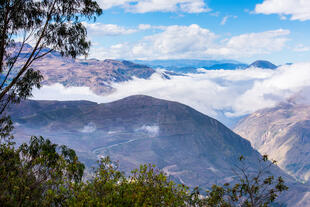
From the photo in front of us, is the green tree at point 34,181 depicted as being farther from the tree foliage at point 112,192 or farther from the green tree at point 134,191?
the green tree at point 134,191

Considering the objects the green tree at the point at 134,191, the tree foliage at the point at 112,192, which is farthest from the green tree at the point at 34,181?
the green tree at the point at 134,191

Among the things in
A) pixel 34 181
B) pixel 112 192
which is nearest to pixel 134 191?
pixel 112 192

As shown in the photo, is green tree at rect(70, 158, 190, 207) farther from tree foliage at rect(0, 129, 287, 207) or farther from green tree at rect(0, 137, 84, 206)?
green tree at rect(0, 137, 84, 206)

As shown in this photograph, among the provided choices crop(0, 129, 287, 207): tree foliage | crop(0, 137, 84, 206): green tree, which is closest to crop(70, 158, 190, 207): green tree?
crop(0, 129, 287, 207): tree foliage

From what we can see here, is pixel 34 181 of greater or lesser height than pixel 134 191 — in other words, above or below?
below

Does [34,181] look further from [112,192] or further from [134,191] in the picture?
[134,191]

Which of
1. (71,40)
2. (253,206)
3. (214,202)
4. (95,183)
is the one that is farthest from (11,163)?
(253,206)

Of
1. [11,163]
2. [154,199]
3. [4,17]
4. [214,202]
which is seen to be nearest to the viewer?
[154,199]

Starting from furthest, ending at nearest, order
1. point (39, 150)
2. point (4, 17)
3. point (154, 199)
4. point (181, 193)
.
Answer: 1. point (39, 150)
2. point (4, 17)
3. point (181, 193)
4. point (154, 199)

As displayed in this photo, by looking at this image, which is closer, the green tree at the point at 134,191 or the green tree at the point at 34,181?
the green tree at the point at 34,181

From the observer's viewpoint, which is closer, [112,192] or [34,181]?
[112,192]

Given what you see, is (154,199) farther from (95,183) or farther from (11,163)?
(11,163)
